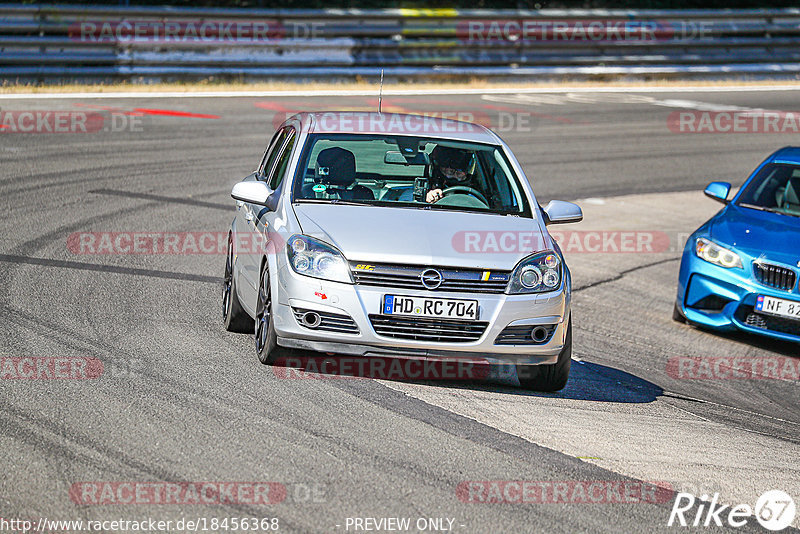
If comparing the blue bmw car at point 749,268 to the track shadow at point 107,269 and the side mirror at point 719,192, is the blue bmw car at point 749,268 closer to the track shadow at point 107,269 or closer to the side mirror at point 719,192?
the side mirror at point 719,192

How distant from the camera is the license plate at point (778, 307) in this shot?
9141mm

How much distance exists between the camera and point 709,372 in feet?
28.2

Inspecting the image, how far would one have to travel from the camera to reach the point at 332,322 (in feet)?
22.1

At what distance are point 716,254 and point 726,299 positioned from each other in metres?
0.44

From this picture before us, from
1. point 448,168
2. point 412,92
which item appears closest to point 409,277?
point 448,168

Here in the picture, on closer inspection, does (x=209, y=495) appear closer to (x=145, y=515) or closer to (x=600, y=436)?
(x=145, y=515)

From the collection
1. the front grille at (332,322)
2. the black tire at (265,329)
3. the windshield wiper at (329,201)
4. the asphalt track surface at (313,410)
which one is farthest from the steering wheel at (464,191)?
the front grille at (332,322)

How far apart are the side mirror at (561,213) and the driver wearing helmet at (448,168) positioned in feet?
2.01

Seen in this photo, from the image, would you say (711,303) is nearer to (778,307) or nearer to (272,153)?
(778,307)

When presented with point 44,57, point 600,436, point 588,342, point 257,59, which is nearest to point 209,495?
point 600,436

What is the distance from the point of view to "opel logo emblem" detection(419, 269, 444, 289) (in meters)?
6.72

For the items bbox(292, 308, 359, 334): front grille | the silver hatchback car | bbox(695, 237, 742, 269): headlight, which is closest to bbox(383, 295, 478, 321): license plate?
the silver hatchback car

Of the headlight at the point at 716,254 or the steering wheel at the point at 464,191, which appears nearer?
the steering wheel at the point at 464,191

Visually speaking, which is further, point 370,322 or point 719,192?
point 719,192
